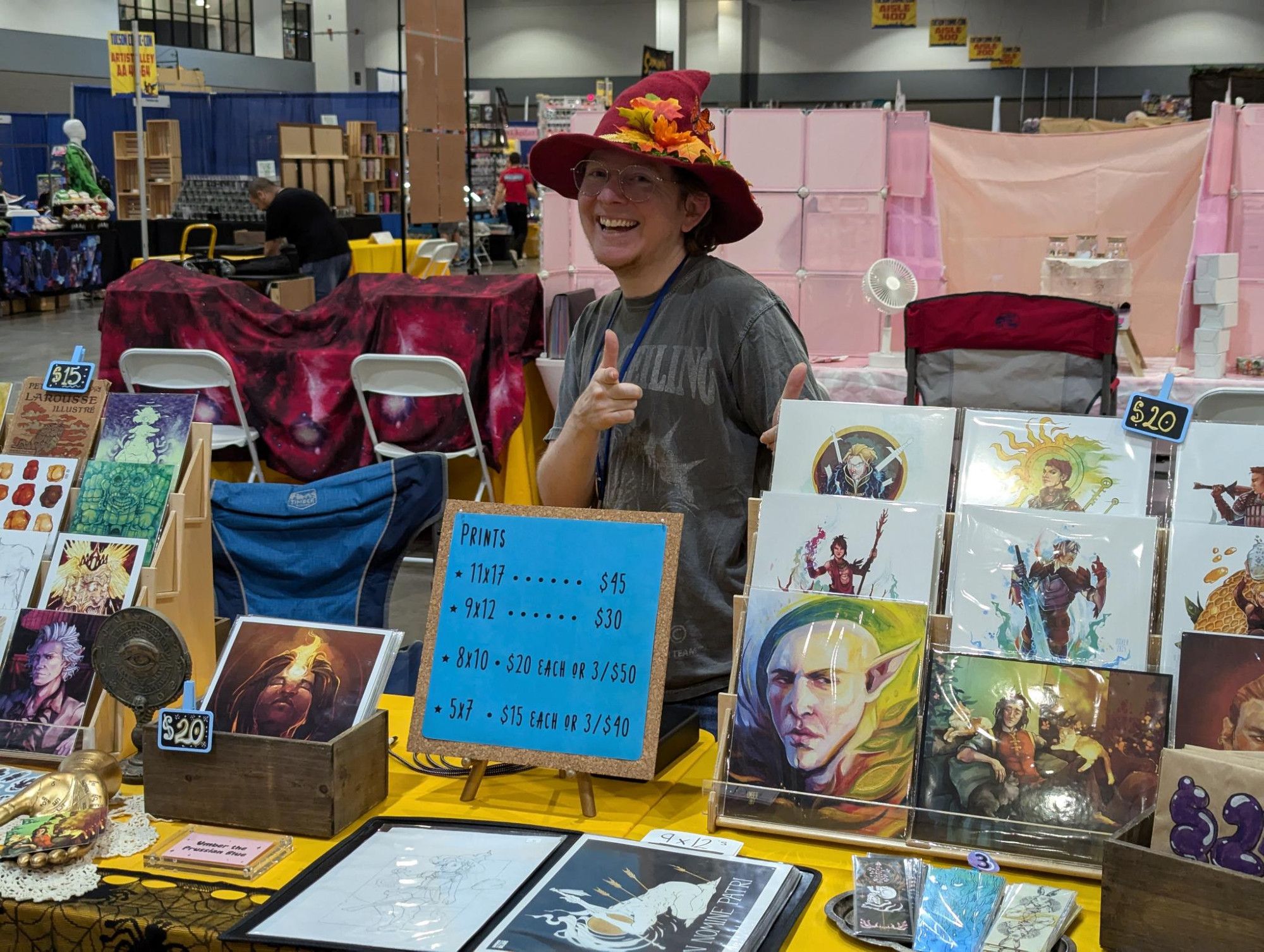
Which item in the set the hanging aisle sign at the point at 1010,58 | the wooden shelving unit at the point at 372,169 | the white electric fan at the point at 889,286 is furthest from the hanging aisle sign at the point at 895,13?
the white electric fan at the point at 889,286

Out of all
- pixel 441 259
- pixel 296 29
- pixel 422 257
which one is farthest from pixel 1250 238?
pixel 296 29

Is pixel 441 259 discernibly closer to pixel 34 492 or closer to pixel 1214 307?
pixel 1214 307

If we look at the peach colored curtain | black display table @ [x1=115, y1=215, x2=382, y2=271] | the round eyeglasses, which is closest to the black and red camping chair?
the peach colored curtain

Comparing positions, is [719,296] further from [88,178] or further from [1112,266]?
[88,178]

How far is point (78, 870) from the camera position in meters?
1.31

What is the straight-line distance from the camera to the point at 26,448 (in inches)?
76.9

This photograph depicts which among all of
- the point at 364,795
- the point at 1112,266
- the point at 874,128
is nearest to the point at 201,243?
the point at 874,128

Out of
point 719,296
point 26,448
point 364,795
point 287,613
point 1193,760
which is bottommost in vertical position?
point 287,613

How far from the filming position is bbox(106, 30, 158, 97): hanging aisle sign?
948cm

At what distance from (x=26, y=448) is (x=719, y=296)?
1.09m

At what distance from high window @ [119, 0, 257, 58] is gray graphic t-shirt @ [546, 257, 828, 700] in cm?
2132

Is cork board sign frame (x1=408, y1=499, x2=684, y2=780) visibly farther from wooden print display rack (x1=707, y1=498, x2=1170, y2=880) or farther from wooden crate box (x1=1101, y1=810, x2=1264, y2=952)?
wooden crate box (x1=1101, y1=810, x2=1264, y2=952)

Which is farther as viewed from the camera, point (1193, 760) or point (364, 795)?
point (364, 795)

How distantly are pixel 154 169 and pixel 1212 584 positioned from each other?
51.4 ft
